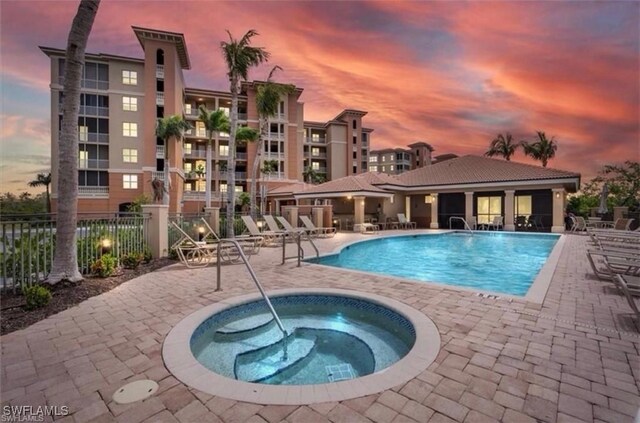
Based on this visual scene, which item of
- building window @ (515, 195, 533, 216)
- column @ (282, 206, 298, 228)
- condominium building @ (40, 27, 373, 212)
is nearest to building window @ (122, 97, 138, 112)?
condominium building @ (40, 27, 373, 212)

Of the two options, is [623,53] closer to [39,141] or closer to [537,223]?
[537,223]

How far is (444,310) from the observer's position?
441 cm

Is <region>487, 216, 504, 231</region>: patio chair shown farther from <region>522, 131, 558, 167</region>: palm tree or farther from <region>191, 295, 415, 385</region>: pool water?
<region>522, 131, 558, 167</region>: palm tree

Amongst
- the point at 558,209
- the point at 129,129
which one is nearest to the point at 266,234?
the point at 558,209

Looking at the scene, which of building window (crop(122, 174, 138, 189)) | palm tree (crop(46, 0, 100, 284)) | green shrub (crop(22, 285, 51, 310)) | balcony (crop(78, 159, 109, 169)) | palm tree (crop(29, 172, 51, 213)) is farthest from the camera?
palm tree (crop(29, 172, 51, 213))

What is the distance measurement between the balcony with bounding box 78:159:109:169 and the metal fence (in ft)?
90.5

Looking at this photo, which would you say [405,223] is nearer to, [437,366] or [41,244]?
[437,366]

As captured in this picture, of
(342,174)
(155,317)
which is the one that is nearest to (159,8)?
(155,317)

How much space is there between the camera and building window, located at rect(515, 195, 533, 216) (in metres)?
20.7

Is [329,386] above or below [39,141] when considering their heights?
below

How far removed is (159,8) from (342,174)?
37.8 metres

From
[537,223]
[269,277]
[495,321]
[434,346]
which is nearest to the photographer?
[434,346]

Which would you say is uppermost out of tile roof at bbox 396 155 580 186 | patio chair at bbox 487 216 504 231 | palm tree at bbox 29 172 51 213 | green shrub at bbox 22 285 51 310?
palm tree at bbox 29 172 51 213

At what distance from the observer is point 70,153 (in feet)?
19.0
